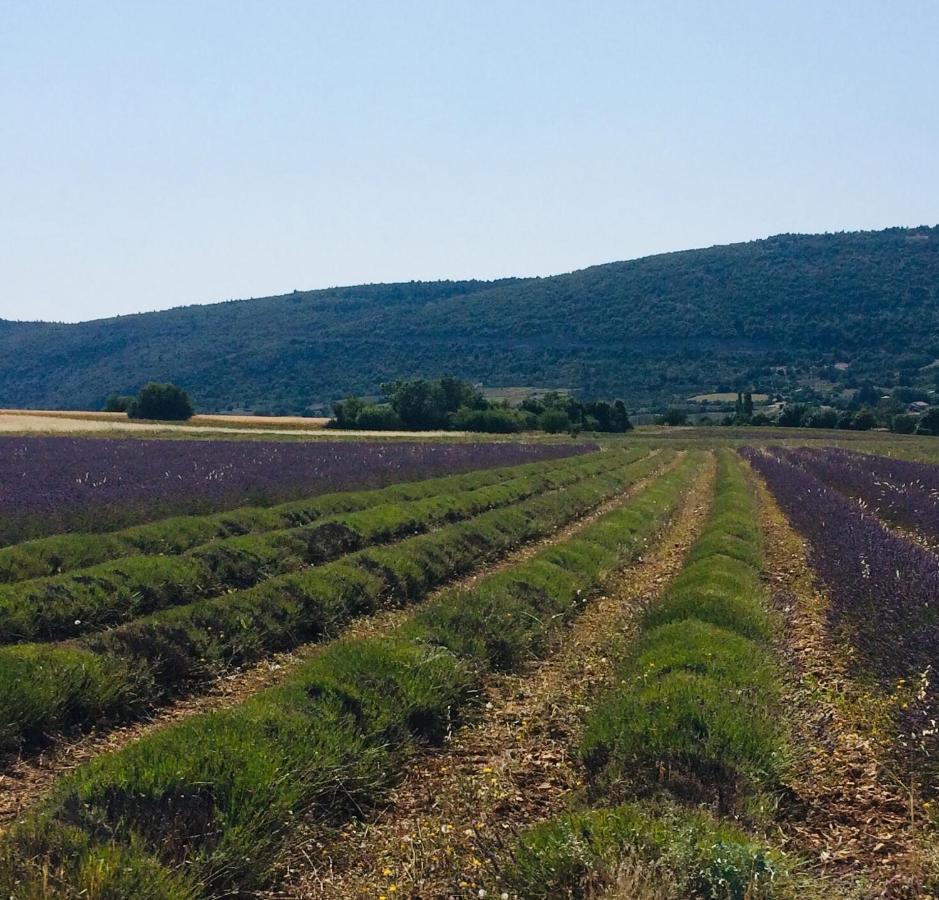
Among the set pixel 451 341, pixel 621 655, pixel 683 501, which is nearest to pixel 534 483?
pixel 683 501

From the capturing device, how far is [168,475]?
24.0m

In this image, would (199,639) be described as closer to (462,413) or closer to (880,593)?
(880,593)

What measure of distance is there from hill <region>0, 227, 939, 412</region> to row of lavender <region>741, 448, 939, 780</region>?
11132 cm

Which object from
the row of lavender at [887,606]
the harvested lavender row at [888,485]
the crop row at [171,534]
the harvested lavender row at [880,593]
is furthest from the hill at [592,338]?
the row of lavender at [887,606]

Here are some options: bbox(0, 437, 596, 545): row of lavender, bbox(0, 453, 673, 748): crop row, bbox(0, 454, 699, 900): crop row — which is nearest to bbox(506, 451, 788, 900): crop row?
bbox(0, 454, 699, 900): crop row

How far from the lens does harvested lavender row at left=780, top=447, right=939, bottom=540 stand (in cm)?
2034

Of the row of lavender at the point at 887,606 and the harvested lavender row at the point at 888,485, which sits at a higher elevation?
the row of lavender at the point at 887,606

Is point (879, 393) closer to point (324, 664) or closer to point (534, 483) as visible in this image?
point (534, 483)

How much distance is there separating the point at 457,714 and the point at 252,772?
283cm

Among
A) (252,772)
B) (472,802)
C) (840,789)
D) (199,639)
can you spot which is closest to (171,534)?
(199,639)

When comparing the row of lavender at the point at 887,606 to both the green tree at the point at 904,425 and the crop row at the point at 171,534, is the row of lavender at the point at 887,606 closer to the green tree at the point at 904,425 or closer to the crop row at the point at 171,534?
the crop row at the point at 171,534

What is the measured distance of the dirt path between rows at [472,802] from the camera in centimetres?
542

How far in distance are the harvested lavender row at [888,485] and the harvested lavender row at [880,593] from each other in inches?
128

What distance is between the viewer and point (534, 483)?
28.9 metres
